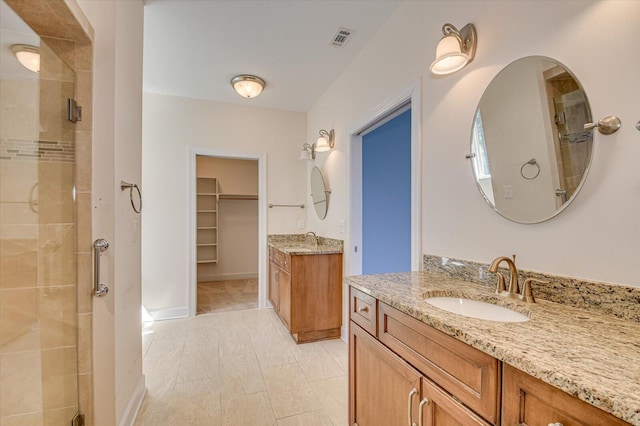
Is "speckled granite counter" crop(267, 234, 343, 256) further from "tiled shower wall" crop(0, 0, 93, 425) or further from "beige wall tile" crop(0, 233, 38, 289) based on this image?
"beige wall tile" crop(0, 233, 38, 289)

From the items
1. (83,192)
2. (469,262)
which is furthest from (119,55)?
(469,262)

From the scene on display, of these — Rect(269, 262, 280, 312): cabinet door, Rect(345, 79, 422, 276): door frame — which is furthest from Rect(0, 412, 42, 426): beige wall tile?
Rect(269, 262, 280, 312): cabinet door

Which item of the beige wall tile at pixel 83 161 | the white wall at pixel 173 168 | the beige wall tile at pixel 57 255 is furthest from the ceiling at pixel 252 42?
the beige wall tile at pixel 57 255

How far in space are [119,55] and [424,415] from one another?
2239mm

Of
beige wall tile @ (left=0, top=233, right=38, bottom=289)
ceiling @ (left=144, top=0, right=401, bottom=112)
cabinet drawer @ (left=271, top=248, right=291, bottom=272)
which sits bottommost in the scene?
cabinet drawer @ (left=271, top=248, right=291, bottom=272)

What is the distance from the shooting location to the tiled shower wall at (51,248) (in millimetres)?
1135

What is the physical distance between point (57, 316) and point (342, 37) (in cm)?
266

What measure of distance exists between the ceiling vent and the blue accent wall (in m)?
0.98

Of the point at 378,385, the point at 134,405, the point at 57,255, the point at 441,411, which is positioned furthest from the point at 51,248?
the point at 441,411

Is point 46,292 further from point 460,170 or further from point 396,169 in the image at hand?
point 396,169

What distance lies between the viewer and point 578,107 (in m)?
0.99

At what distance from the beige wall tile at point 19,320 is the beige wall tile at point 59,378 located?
8 centimetres

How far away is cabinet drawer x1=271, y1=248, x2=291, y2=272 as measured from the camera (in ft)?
9.04

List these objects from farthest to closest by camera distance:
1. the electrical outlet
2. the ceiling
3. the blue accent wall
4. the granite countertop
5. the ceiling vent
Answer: the blue accent wall < the ceiling vent < the ceiling < the electrical outlet < the granite countertop
